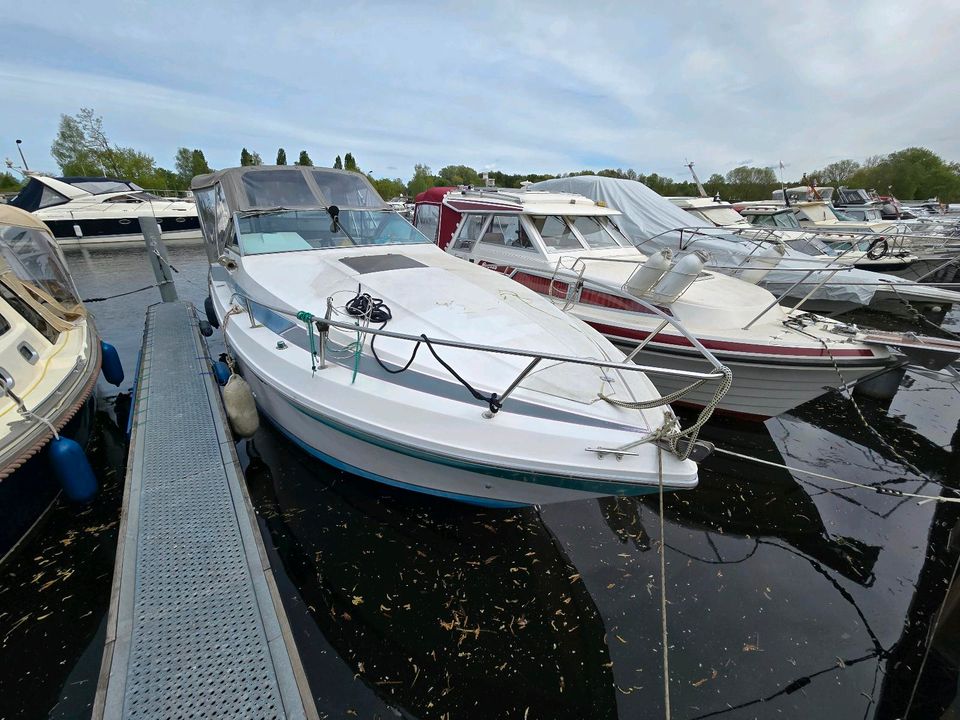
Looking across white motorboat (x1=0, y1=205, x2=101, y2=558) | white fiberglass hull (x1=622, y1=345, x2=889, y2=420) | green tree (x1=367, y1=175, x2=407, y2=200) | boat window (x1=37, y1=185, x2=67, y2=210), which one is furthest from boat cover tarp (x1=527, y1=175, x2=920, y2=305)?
green tree (x1=367, y1=175, x2=407, y2=200)

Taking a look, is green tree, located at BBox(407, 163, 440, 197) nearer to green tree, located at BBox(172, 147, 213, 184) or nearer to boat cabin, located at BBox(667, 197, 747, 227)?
green tree, located at BBox(172, 147, 213, 184)

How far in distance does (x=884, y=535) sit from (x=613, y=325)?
3289mm

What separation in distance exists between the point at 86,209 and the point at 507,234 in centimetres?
2271

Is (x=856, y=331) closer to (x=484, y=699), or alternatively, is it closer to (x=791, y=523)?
(x=791, y=523)

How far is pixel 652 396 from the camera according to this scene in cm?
310

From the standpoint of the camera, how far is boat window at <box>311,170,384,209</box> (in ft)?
17.9

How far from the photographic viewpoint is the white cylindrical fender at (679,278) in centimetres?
498

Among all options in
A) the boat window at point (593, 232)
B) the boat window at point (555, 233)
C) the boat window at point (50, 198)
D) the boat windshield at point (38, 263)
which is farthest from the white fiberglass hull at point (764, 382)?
the boat window at point (50, 198)

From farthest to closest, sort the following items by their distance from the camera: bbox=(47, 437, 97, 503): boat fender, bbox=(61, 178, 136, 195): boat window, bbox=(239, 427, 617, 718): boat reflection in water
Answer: bbox=(61, 178, 136, 195): boat window → bbox=(47, 437, 97, 503): boat fender → bbox=(239, 427, 617, 718): boat reflection in water

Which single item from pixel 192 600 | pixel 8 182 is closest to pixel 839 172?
pixel 192 600

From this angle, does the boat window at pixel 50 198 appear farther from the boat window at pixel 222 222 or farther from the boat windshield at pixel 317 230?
the boat windshield at pixel 317 230

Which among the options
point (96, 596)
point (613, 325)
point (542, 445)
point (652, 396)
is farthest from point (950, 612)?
point (96, 596)

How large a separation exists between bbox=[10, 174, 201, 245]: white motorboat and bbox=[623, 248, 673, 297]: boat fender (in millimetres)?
20088

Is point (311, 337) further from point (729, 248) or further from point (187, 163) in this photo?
point (187, 163)
